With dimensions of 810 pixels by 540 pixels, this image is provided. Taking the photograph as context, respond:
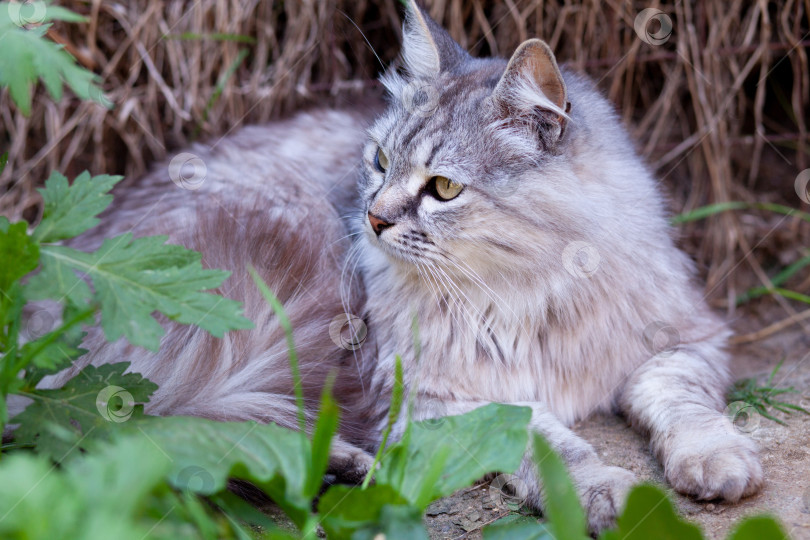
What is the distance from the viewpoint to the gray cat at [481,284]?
184cm

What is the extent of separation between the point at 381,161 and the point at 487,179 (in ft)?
1.40

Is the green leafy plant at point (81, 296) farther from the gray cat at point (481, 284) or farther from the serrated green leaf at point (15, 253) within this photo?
the gray cat at point (481, 284)

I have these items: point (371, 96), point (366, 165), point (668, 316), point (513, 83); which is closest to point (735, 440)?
point (668, 316)

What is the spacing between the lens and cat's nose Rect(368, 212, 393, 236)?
6.33ft

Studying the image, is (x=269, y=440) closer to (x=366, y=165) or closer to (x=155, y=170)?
(x=366, y=165)

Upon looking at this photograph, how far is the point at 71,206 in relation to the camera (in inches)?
61.3

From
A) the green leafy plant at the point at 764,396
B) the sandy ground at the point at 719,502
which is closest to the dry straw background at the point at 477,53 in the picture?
the green leafy plant at the point at 764,396

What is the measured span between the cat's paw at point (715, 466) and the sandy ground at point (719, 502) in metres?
0.04

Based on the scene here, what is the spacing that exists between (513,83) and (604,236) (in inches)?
19.4
